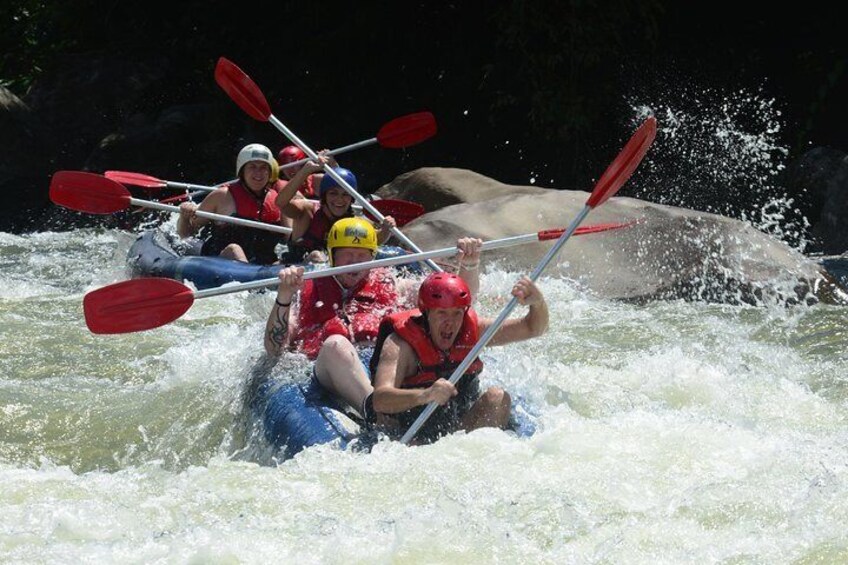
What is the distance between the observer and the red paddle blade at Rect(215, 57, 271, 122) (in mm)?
8914

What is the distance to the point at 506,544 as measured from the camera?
407 centimetres

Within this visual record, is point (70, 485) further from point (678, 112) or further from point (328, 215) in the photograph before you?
point (678, 112)

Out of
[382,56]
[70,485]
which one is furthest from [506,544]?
[382,56]

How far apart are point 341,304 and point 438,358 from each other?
1.00 m

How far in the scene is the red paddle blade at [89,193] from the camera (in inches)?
310

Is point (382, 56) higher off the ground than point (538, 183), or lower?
higher

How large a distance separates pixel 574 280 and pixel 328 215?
71.5 inches

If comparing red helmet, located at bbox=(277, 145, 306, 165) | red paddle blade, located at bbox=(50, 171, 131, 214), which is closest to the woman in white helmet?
red paddle blade, located at bbox=(50, 171, 131, 214)

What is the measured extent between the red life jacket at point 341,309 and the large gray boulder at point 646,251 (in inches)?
109

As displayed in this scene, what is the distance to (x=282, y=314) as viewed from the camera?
5.52 m

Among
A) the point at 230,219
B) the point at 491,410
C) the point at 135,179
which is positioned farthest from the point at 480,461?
the point at 135,179

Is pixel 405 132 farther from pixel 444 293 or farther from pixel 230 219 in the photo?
pixel 444 293

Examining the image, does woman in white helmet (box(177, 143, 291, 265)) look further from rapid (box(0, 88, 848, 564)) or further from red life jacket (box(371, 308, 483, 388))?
red life jacket (box(371, 308, 483, 388))

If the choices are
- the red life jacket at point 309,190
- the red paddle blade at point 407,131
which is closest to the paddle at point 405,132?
the red paddle blade at point 407,131
